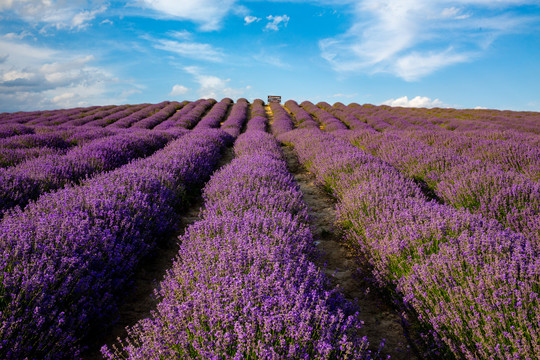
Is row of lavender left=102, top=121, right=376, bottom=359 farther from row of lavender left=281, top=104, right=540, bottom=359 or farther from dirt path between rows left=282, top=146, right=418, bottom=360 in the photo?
row of lavender left=281, top=104, right=540, bottom=359

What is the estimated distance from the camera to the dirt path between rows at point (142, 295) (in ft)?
7.08

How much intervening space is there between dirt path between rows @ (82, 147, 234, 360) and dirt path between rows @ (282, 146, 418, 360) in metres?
1.52

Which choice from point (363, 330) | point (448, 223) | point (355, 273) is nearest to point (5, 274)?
point (363, 330)

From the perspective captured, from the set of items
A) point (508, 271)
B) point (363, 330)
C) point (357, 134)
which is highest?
point (357, 134)

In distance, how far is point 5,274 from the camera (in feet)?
5.74

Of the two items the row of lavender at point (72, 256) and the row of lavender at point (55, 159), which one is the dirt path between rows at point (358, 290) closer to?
the row of lavender at point (72, 256)

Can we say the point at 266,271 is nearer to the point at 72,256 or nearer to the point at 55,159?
the point at 72,256

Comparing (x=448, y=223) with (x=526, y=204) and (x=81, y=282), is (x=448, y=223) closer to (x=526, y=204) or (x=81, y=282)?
(x=526, y=204)

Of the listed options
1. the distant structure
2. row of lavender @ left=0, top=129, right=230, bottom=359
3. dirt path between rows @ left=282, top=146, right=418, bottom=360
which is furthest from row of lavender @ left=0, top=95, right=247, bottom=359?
the distant structure

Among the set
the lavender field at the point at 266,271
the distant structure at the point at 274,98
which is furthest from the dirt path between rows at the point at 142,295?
the distant structure at the point at 274,98

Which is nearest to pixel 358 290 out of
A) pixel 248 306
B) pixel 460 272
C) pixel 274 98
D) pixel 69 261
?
pixel 460 272

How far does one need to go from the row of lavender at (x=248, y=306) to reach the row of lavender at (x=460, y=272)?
0.53 meters

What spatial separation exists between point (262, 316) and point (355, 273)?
5.32 ft

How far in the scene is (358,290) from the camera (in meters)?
2.72
